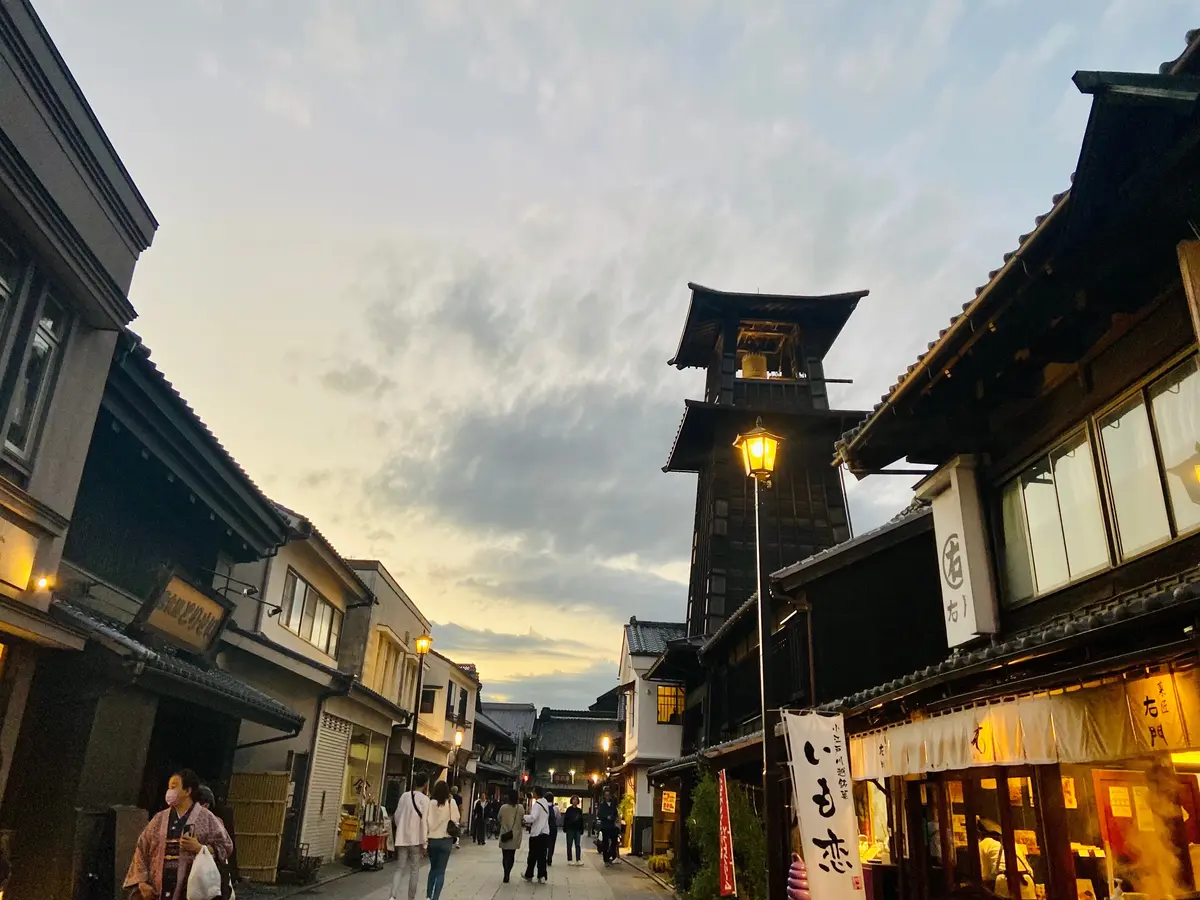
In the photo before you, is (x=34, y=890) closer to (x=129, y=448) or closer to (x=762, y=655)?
(x=129, y=448)

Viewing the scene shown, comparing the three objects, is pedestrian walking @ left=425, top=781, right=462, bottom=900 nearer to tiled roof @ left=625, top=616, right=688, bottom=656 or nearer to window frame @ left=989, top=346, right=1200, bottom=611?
window frame @ left=989, top=346, right=1200, bottom=611

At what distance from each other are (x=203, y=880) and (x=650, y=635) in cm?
3699

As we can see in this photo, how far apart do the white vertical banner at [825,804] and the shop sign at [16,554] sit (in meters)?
8.67

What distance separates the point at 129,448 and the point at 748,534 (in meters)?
22.6

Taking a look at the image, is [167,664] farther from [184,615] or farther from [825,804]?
[825,804]

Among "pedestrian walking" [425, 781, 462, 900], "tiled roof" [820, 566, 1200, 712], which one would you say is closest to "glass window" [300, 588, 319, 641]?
"pedestrian walking" [425, 781, 462, 900]

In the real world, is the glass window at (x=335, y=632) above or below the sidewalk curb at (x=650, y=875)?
above

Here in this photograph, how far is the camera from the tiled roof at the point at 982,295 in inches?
225

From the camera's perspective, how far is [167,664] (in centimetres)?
1018

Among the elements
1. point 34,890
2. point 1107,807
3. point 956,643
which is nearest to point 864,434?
point 956,643

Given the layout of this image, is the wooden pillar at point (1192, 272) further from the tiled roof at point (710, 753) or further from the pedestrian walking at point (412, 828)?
the pedestrian walking at point (412, 828)

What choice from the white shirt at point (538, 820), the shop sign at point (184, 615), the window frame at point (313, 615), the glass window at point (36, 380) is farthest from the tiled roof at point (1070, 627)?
the window frame at point (313, 615)

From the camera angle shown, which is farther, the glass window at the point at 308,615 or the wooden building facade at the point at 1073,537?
the glass window at the point at 308,615

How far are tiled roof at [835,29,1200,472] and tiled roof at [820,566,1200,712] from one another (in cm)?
302
